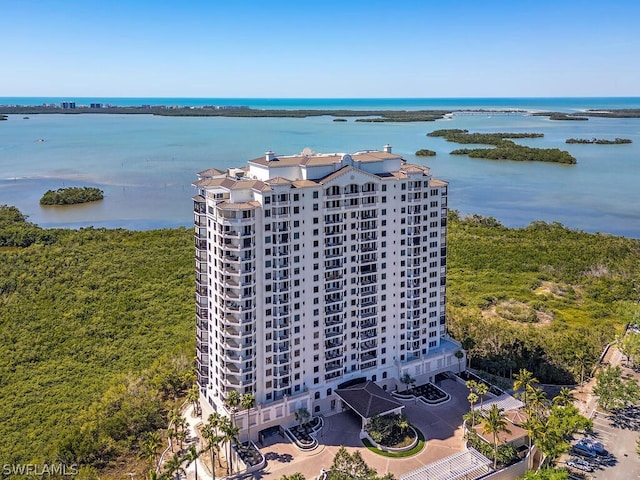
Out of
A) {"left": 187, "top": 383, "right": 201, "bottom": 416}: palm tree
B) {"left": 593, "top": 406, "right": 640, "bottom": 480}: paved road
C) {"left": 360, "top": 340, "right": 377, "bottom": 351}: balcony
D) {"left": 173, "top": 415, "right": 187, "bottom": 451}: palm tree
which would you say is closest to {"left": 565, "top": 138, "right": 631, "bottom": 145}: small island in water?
{"left": 593, "top": 406, "right": 640, "bottom": 480}: paved road

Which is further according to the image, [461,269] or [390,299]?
[461,269]

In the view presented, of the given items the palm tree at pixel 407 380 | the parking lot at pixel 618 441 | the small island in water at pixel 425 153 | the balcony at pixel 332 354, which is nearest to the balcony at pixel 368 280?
the balcony at pixel 332 354

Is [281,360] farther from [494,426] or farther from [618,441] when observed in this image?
[618,441]

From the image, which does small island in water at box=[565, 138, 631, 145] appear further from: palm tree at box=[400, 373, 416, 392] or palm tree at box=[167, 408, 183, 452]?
palm tree at box=[167, 408, 183, 452]

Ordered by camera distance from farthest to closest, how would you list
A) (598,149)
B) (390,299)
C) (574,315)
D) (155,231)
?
(598,149) → (155,231) → (574,315) → (390,299)

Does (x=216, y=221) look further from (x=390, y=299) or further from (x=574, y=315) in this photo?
(x=574, y=315)

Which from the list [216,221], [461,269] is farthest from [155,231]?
[216,221]

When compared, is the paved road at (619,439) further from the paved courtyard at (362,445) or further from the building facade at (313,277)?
the building facade at (313,277)
